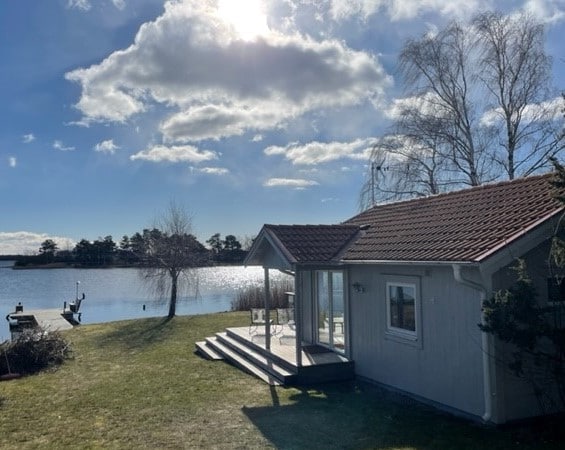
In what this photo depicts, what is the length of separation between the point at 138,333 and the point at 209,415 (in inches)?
408

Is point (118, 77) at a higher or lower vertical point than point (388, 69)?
lower

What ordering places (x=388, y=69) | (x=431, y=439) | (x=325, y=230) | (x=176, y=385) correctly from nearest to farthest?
1. (x=431, y=439)
2. (x=176, y=385)
3. (x=325, y=230)
4. (x=388, y=69)

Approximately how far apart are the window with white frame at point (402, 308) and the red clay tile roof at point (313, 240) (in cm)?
150

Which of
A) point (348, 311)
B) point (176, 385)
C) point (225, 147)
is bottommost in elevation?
point (176, 385)

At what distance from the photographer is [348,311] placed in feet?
35.0

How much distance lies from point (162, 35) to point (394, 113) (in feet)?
38.9

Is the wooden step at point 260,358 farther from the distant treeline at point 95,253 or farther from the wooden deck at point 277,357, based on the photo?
the distant treeline at point 95,253

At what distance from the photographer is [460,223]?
8.74m

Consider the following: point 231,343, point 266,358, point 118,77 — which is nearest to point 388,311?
point 266,358

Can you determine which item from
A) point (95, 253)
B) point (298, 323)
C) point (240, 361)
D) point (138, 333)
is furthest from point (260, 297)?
→ point (95, 253)

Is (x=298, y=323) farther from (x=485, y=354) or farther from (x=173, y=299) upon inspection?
(x=173, y=299)

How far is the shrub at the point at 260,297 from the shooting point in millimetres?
22984

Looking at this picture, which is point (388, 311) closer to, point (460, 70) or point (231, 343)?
point (231, 343)

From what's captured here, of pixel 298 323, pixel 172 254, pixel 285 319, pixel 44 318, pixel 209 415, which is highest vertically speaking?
pixel 172 254
